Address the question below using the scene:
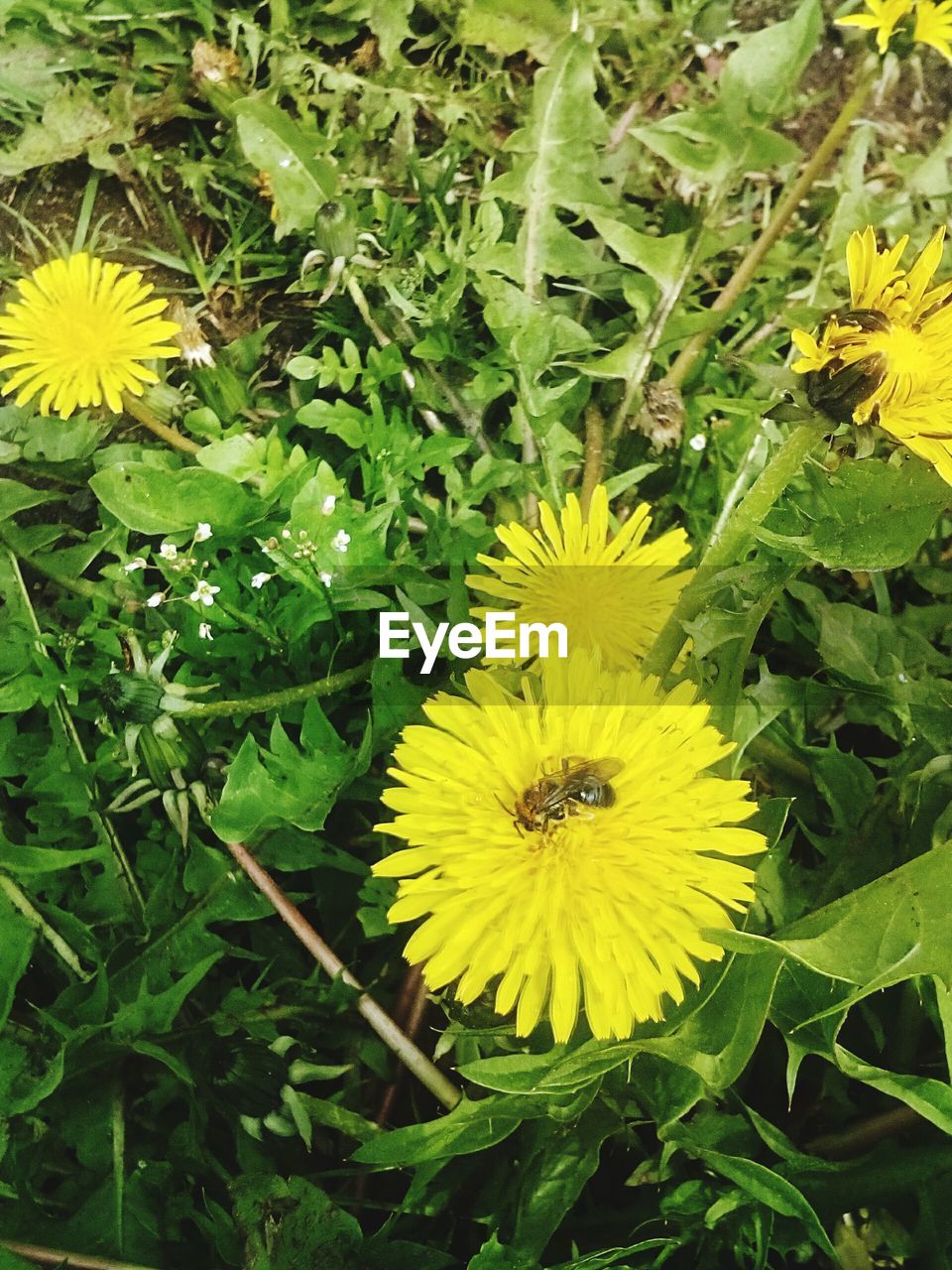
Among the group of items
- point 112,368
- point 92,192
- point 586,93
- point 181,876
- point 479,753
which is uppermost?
point 586,93

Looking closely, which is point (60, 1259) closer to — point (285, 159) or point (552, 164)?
point (285, 159)

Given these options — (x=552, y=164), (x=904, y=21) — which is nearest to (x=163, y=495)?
(x=552, y=164)

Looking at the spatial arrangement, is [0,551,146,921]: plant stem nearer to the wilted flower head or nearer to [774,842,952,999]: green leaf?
[774,842,952,999]: green leaf

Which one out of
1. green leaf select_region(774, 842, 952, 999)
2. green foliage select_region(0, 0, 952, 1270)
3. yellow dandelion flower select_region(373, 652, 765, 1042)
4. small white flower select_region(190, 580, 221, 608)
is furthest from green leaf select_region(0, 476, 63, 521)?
green leaf select_region(774, 842, 952, 999)

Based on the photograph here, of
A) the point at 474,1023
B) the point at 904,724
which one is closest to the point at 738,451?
the point at 904,724

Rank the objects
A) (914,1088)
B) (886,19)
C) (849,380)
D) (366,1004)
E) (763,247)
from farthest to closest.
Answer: (763,247) → (886,19) → (366,1004) → (914,1088) → (849,380)

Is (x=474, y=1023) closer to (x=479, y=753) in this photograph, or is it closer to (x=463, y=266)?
(x=479, y=753)
